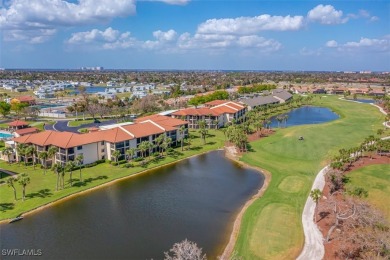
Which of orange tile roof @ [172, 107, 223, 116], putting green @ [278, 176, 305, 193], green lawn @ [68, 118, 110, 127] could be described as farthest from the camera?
green lawn @ [68, 118, 110, 127]

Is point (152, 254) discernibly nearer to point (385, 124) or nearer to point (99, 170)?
point (99, 170)

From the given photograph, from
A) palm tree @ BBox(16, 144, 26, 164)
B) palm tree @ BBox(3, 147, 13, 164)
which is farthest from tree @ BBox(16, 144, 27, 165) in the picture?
palm tree @ BBox(3, 147, 13, 164)

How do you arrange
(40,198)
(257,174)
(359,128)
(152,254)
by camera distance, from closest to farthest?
(152,254), (40,198), (257,174), (359,128)

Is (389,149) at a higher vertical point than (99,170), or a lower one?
higher

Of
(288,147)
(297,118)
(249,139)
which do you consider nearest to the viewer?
(288,147)

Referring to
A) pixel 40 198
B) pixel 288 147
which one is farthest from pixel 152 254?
pixel 288 147

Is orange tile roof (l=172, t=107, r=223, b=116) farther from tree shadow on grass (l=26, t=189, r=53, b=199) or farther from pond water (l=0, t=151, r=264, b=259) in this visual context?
tree shadow on grass (l=26, t=189, r=53, b=199)

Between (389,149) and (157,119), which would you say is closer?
(389,149)
